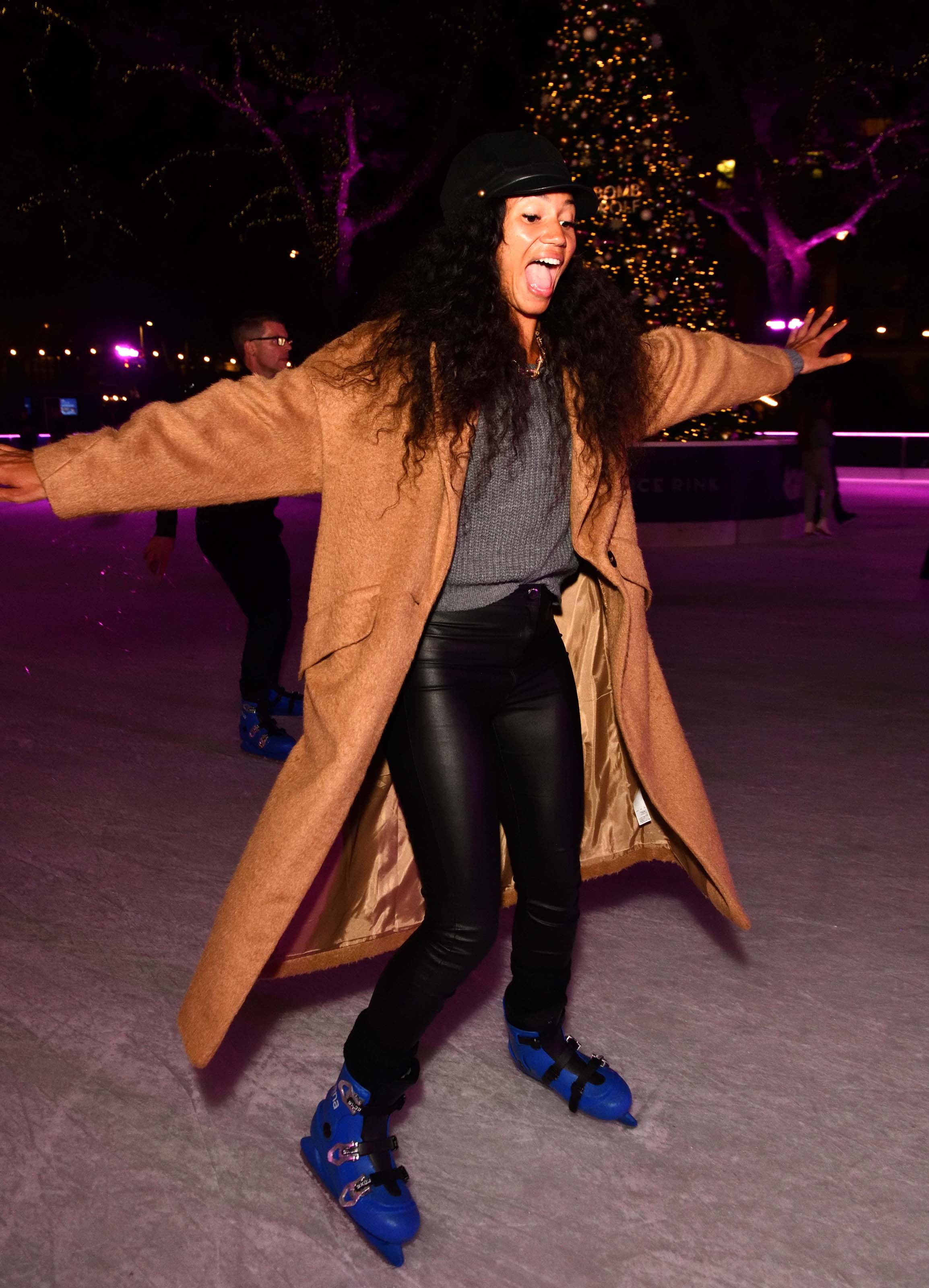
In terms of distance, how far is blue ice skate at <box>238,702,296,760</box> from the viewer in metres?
5.68

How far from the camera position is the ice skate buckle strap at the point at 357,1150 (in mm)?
2568

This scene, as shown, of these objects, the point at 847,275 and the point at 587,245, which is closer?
the point at 587,245

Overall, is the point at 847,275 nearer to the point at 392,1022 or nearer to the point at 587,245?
Answer: the point at 587,245

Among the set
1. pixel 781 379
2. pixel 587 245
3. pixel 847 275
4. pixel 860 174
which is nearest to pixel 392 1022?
pixel 781 379

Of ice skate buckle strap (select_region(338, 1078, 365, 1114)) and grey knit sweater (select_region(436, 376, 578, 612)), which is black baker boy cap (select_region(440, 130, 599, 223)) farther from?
ice skate buckle strap (select_region(338, 1078, 365, 1114))

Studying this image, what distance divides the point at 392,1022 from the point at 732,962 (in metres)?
1.45

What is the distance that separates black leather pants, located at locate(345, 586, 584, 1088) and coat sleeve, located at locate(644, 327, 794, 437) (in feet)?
1.95

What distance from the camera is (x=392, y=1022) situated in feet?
8.39

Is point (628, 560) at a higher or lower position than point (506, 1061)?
higher

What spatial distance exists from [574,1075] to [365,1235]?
618mm

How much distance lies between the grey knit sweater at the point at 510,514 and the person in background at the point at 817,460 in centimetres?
1232

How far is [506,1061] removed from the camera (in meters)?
3.18

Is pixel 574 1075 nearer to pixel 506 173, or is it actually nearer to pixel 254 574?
pixel 506 173

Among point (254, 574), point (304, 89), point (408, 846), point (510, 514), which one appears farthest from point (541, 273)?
point (304, 89)
